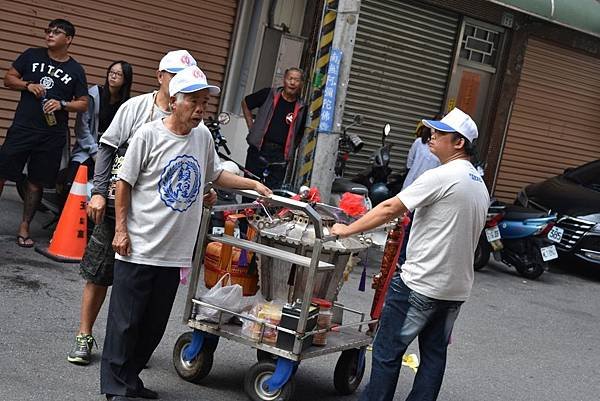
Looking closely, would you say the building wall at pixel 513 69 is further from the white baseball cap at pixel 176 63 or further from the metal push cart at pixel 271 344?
the white baseball cap at pixel 176 63

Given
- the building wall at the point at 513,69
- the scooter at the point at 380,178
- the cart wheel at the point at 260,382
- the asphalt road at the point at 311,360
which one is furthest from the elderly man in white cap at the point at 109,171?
the building wall at the point at 513,69

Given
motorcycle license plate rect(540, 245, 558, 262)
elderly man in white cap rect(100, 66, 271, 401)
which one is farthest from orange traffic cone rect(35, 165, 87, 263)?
motorcycle license plate rect(540, 245, 558, 262)

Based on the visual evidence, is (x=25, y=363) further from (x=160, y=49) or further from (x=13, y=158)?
(x=160, y=49)

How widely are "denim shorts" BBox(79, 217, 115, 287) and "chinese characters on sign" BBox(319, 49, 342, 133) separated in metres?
4.66

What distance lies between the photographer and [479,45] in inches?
634

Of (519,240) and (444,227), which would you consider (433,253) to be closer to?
(444,227)

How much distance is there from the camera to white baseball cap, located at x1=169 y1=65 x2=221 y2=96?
5023mm

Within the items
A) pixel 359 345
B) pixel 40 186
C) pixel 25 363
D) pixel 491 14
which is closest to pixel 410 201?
pixel 359 345

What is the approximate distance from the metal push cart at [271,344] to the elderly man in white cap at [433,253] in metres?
0.33

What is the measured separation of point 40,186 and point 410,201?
13.8ft

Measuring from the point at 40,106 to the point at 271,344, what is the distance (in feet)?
11.8

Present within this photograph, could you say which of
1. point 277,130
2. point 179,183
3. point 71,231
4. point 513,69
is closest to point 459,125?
point 179,183

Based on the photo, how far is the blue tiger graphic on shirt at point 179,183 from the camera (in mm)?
5090

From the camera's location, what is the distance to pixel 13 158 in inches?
323
